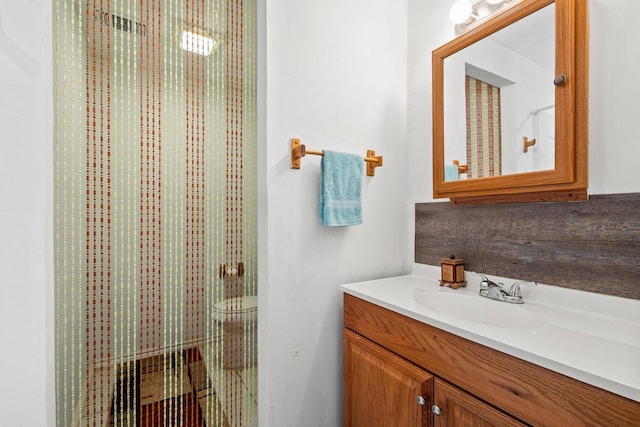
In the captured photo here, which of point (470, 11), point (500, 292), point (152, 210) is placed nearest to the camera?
point (152, 210)

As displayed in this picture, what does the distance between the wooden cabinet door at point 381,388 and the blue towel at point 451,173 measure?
838 mm

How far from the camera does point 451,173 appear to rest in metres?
1.38

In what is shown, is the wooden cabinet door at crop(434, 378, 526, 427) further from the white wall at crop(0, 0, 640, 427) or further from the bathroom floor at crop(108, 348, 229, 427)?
the bathroom floor at crop(108, 348, 229, 427)

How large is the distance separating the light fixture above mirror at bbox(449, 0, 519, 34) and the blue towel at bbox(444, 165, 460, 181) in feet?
2.18

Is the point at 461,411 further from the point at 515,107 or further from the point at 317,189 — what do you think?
the point at 515,107

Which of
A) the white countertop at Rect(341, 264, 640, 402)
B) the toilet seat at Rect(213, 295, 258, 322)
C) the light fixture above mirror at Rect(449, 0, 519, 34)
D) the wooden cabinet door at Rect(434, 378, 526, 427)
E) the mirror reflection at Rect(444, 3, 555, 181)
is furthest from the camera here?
the light fixture above mirror at Rect(449, 0, 519, 34)

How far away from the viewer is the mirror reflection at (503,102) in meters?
1.07

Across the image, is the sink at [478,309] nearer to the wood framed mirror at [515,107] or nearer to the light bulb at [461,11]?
the wood framed mirror at [515,107]

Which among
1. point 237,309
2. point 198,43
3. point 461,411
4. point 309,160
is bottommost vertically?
point 461,411

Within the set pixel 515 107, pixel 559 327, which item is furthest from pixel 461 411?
pixel 515 107

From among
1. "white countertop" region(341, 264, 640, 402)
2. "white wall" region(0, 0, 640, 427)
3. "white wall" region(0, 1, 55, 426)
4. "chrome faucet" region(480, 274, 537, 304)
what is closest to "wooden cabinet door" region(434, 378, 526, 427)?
"white countertop" region(341, 264, 640, 402)

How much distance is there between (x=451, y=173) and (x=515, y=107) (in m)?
0.36

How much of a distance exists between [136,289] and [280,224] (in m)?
0.59

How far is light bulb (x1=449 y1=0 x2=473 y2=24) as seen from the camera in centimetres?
138
